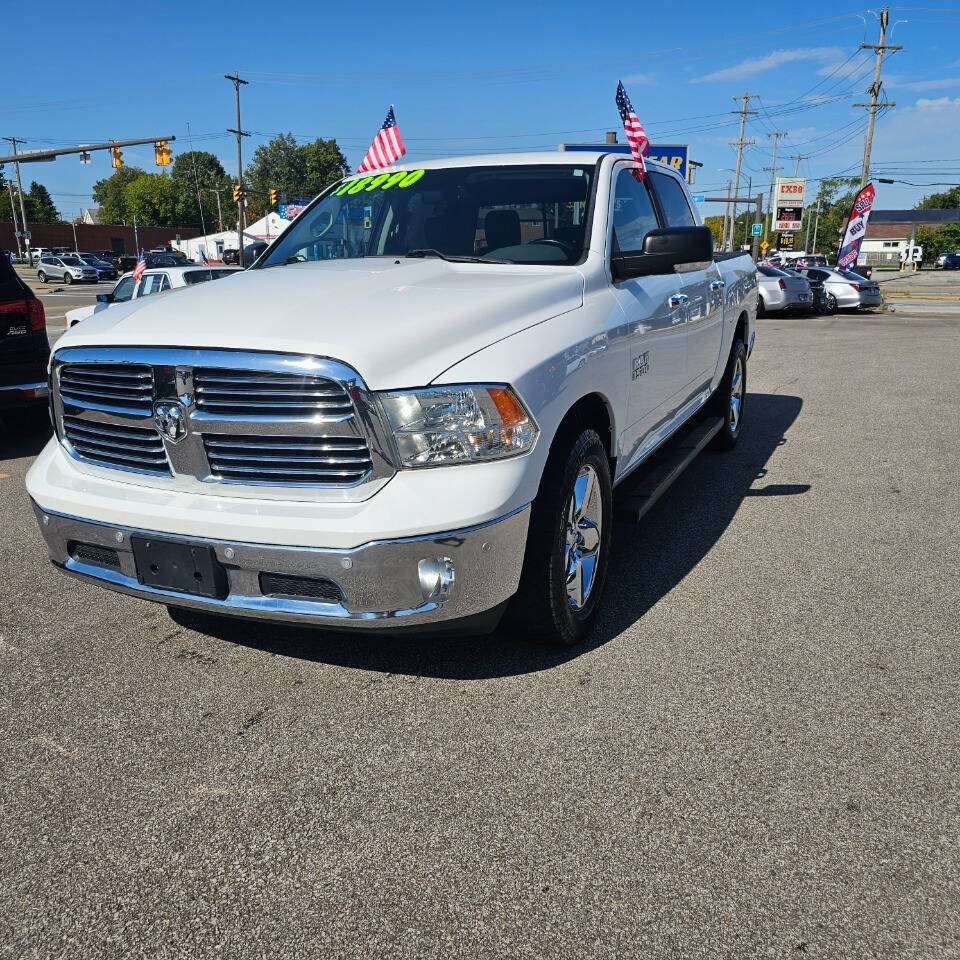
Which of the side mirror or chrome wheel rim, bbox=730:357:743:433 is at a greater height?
the side mirror

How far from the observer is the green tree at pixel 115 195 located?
423 feet

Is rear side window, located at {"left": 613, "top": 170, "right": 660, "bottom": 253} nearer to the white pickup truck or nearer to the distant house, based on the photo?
the white pickup truck

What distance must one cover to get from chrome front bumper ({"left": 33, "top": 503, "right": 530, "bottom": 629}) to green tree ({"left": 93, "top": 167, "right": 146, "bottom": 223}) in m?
135

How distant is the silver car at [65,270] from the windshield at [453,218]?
Result: 161 feet

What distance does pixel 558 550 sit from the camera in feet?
10.3

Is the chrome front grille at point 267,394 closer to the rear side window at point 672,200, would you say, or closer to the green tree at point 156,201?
the rear side window at point 672,200

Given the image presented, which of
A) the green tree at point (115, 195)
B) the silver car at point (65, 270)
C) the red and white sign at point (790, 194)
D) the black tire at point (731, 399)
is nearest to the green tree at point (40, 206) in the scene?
the green tree at point (115, 195)

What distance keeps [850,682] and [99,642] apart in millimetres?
2920

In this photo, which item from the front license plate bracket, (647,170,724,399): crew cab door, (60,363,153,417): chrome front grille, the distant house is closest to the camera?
the front license plate bracket

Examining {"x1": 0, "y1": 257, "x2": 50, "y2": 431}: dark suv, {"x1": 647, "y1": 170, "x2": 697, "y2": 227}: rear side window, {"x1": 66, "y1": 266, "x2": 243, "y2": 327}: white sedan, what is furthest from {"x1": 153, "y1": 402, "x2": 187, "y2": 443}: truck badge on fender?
{"x1": 66, "y1": 266, "x2": 243, "y2": 327}: white sedan

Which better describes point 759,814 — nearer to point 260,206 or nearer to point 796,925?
point 796,925

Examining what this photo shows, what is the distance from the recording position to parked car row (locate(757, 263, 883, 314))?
2344 centimetres

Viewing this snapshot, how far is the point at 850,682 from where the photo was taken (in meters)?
3.25

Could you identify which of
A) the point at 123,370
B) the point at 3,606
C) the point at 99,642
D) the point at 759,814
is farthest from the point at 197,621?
the point at 759,814
